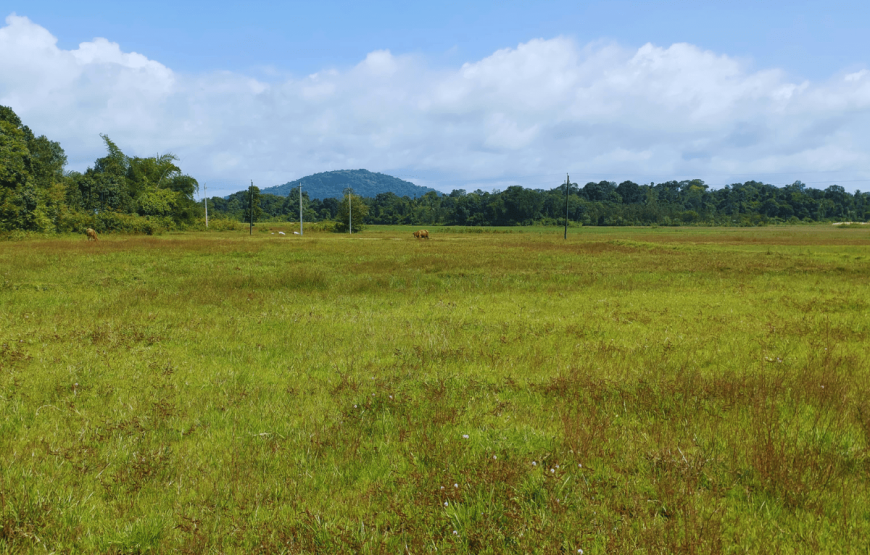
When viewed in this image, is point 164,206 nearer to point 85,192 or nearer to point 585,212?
point 85,192

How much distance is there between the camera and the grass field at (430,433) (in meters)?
3.84

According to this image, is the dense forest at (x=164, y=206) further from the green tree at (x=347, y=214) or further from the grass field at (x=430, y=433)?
the grass field at (x=430, y=433)

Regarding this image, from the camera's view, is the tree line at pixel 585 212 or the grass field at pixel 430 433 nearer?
the grass field at pixel 430 433

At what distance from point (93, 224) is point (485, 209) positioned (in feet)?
433

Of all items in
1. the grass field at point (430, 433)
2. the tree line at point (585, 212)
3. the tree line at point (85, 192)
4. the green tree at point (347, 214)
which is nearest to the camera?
the grass field at point (430, 433)

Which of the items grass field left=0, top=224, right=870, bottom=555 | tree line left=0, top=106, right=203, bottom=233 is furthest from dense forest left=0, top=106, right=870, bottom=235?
grass field left=0, top=224, right=870, bottom=555

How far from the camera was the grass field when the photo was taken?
3.84m

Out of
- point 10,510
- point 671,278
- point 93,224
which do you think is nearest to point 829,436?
point 10,510

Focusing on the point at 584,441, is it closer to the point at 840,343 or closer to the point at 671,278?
the point at 840,343

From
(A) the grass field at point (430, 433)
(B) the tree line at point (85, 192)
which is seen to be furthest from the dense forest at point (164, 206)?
(A) the grass field at point (430, 433)

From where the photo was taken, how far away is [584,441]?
204 inches

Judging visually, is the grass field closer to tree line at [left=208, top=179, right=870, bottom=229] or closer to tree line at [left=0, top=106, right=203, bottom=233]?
tree line at [left=0, top=106, right=203, bottom=233]

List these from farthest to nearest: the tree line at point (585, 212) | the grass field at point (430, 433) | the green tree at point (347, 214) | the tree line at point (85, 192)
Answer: the tree line at point (585, 212) → the green tree at point (347, 214) → the tree line at point (85, 192) → the grass field at point (430, 433)

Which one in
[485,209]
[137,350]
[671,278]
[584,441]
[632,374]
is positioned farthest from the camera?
[485,209]
